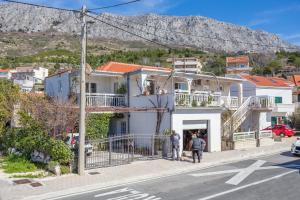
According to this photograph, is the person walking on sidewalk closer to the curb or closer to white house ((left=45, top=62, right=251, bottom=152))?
the curb

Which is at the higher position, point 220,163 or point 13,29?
point 13,29

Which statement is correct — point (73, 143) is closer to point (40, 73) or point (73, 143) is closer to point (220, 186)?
point (220, 186)

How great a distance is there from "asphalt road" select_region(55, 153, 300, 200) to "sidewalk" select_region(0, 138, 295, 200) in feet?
2.20

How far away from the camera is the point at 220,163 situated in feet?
62.5

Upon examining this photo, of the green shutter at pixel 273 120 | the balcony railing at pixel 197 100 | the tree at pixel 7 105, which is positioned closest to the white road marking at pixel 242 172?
the balcony railing at pixel 197 100

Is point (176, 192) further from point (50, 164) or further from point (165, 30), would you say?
point (165, 30)

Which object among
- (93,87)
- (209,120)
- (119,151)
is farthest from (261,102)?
(119,151)

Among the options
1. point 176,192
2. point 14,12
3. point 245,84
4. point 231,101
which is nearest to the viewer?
point 176,192

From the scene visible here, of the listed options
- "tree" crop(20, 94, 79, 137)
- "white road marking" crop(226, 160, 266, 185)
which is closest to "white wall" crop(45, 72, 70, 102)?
"tree" crop(20, 94, 79, 137)

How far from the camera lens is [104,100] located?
25516 mm

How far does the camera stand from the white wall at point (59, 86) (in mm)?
27062

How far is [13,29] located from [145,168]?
14523cm

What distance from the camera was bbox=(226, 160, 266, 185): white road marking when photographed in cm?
1433

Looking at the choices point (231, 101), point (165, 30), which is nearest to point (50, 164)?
point (231, 101)
